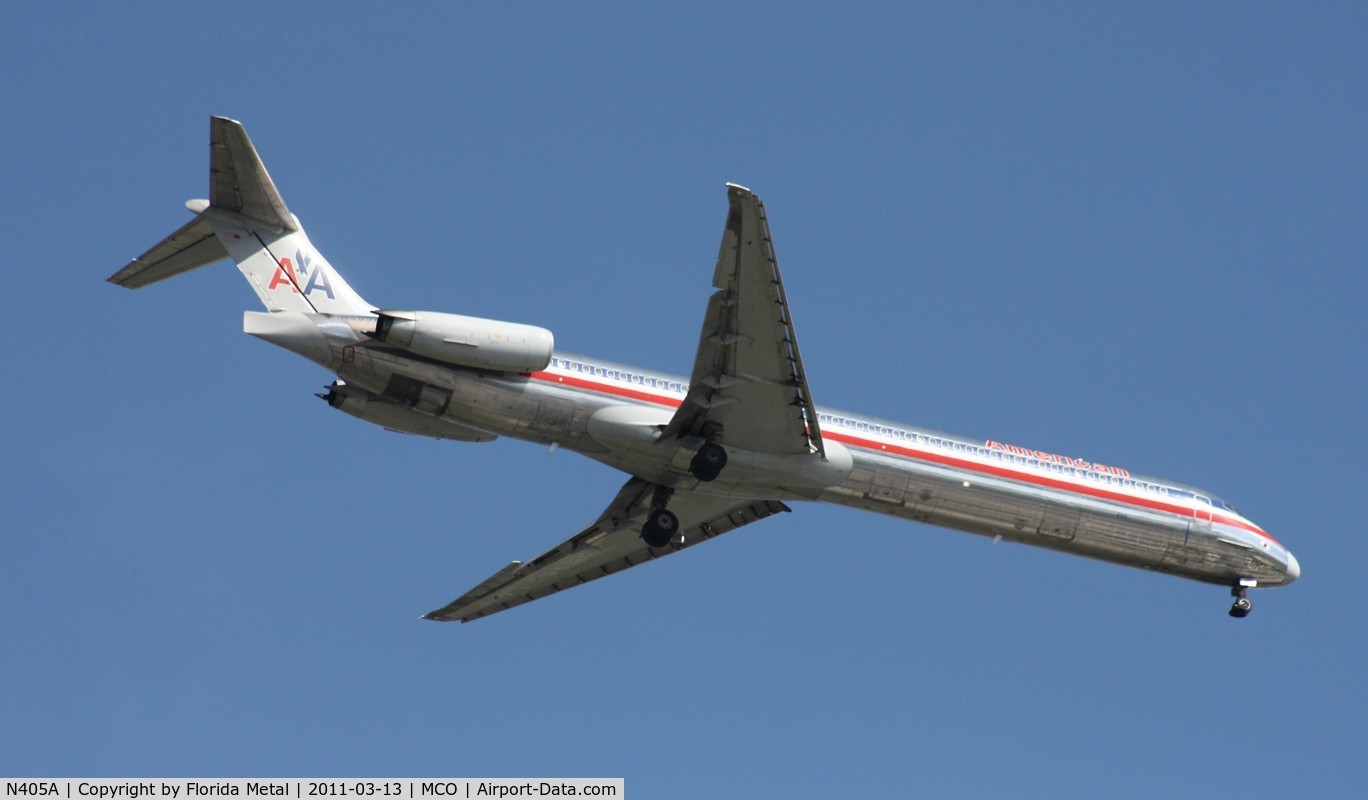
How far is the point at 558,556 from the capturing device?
126 ft

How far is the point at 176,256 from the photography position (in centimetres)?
3084

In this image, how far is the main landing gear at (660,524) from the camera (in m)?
34.9

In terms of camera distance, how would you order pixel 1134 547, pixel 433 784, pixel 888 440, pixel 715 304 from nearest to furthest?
pixel 433 784
pixel 715 304
pixel 888 440
pixel 1134 547

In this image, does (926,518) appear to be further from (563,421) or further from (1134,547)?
(563,421)

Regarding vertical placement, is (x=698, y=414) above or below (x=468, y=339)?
below

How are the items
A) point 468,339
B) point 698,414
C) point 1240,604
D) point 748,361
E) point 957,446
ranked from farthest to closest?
point 1240,604, point 957,446, point 698,414, point 748,361, point 468,339

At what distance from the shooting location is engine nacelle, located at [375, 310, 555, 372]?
29.1m

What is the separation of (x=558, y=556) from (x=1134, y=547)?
12931 millimetres

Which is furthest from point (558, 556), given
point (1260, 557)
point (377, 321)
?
point (1260, 557)

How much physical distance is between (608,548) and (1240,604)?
47.4 feet

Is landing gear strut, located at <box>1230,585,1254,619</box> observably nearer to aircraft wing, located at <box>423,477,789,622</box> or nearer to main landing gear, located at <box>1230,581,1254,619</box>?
main landing gear, located at <box>1230,581,1254,619</box>

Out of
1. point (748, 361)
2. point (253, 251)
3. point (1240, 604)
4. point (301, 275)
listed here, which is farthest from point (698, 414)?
point (1240, 604)

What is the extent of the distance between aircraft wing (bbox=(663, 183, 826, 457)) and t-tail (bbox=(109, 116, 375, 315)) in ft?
21.2

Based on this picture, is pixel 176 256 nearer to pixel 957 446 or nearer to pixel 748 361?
pixel 748 361
